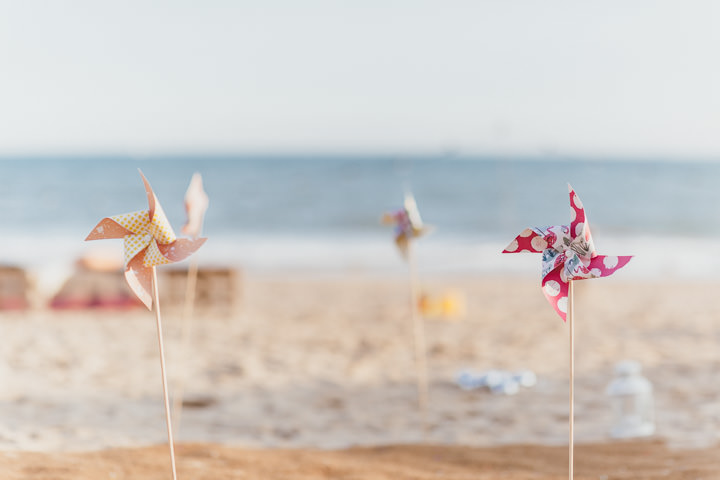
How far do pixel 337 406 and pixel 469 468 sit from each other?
1.94 m

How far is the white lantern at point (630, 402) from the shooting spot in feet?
16.3

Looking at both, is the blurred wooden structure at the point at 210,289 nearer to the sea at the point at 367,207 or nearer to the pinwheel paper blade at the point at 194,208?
the sea at the point at 367,207

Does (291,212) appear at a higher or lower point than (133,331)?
higher

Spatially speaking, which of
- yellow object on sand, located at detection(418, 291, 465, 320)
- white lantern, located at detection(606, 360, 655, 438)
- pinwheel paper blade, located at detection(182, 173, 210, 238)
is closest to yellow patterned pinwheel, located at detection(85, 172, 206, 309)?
pinwheel paper blade, located at detection(182, 173, 210, 238)

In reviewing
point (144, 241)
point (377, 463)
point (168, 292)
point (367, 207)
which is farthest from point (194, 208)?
point (367, 207)

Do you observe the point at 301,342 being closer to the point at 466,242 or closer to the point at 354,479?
the point at 354,479

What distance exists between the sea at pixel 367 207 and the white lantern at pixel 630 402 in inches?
103

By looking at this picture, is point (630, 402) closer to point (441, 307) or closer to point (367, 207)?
point (441, 307)

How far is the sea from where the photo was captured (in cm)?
1662

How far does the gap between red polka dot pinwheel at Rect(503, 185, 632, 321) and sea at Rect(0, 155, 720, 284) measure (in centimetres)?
390

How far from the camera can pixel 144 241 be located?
3.35 m

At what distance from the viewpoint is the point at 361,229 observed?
2433cm

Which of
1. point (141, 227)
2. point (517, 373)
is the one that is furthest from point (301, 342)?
point (141, 227)

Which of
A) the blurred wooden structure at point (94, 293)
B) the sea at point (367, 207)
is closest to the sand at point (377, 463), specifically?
the sea at point (367, 207)
